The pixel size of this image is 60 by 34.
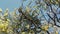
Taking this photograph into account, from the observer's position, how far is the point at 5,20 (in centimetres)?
546

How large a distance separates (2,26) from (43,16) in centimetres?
131

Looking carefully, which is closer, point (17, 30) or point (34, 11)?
point (17, 30)

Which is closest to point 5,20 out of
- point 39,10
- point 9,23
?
point 9,23

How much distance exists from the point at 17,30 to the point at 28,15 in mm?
485

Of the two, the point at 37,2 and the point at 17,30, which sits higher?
the point at 37,2

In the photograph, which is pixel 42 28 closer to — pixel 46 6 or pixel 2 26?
pixel 46 6

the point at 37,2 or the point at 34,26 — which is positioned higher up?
the point at 37,2

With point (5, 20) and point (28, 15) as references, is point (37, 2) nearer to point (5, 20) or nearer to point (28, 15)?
point (28, 15)

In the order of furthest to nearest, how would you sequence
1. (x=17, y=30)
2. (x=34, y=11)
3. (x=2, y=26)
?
(x=34, y=11), (x=17, y=30), (x=2, y=26)

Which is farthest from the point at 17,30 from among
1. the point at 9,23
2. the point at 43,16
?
the point at 43,16

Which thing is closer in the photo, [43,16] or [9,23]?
[9,23]

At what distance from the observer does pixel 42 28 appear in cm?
586

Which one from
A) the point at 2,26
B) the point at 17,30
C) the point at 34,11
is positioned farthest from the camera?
the point at 34,11

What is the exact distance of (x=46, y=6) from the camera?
20.5 feet
